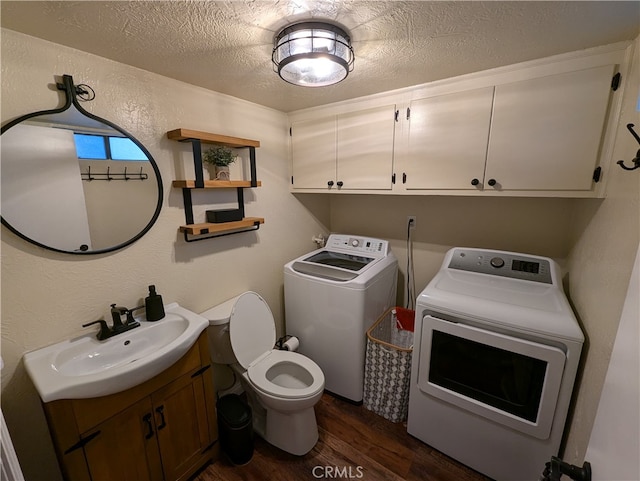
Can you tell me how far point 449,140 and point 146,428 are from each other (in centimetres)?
217

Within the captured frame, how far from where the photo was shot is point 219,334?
1.77 metres

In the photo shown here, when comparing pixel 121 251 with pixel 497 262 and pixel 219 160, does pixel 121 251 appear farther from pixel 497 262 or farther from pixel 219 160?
pixel 497 262

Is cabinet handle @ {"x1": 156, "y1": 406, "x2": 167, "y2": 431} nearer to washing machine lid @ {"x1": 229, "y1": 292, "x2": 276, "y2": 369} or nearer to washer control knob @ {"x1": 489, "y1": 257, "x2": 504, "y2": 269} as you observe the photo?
washing machine lid @ {"x1": 229, "y1": 292, "x2": 276, "y2": 369}

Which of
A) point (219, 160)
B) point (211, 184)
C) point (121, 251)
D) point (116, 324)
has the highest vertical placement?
point (219, 160)

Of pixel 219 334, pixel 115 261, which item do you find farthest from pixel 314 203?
Result: pixel 115 261

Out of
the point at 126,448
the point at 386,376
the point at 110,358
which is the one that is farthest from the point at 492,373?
the point at 110,358

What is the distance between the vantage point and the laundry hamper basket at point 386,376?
1.84 meters

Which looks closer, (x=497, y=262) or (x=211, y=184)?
(x=211, y=184)

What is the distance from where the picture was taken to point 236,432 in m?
1.63

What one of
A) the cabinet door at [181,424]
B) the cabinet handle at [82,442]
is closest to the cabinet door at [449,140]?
the cabinet door at [181,424]

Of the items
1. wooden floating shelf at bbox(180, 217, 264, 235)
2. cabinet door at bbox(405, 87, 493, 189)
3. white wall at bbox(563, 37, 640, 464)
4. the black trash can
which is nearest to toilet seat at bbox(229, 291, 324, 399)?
the black trash can

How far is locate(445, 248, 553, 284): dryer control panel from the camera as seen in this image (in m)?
1.70

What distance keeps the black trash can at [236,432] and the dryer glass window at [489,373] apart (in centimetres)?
113

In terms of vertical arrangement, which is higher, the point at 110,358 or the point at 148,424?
the point at 110,358
